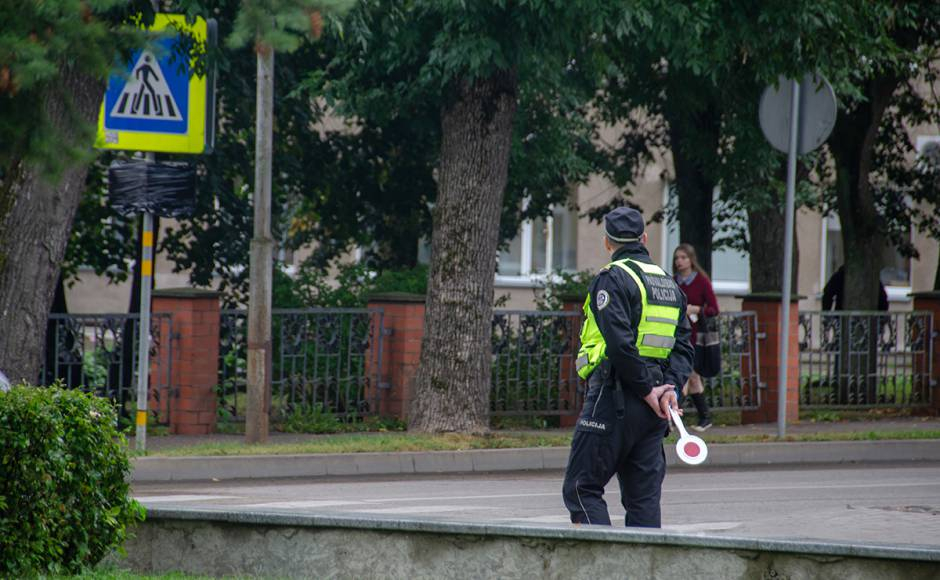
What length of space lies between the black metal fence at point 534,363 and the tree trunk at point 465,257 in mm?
1578

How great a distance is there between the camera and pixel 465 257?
14828 mm

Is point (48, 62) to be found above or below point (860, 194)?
below

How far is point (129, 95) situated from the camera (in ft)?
40.0

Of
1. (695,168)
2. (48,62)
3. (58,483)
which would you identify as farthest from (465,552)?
(695,168)

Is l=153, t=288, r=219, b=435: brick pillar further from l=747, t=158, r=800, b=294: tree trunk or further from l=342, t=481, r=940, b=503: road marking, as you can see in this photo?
l=747, t=158, r=800, b=294: tree trunk

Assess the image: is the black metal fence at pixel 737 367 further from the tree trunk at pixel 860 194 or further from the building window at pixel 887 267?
the building window at pixel 887 267

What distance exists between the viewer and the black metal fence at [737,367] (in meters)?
17.3

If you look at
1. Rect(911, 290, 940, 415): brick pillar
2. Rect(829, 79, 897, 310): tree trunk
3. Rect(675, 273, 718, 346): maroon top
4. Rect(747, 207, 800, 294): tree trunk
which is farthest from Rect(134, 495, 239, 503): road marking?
Rect(747, 207, 800, 294): tree trunk

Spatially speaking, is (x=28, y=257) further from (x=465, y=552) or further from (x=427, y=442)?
(x=465, y=552)

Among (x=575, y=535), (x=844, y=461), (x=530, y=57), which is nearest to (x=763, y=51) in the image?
(x=530, y=57)

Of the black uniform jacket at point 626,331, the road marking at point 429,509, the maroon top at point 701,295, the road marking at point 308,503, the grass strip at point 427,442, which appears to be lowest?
the road marking at point 308,503

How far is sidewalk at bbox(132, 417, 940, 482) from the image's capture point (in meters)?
12.8

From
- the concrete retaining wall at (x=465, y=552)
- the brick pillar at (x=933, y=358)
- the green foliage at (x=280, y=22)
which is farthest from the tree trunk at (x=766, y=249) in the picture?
the green foliage at (x=280, y=22)

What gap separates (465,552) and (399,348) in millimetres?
9564
